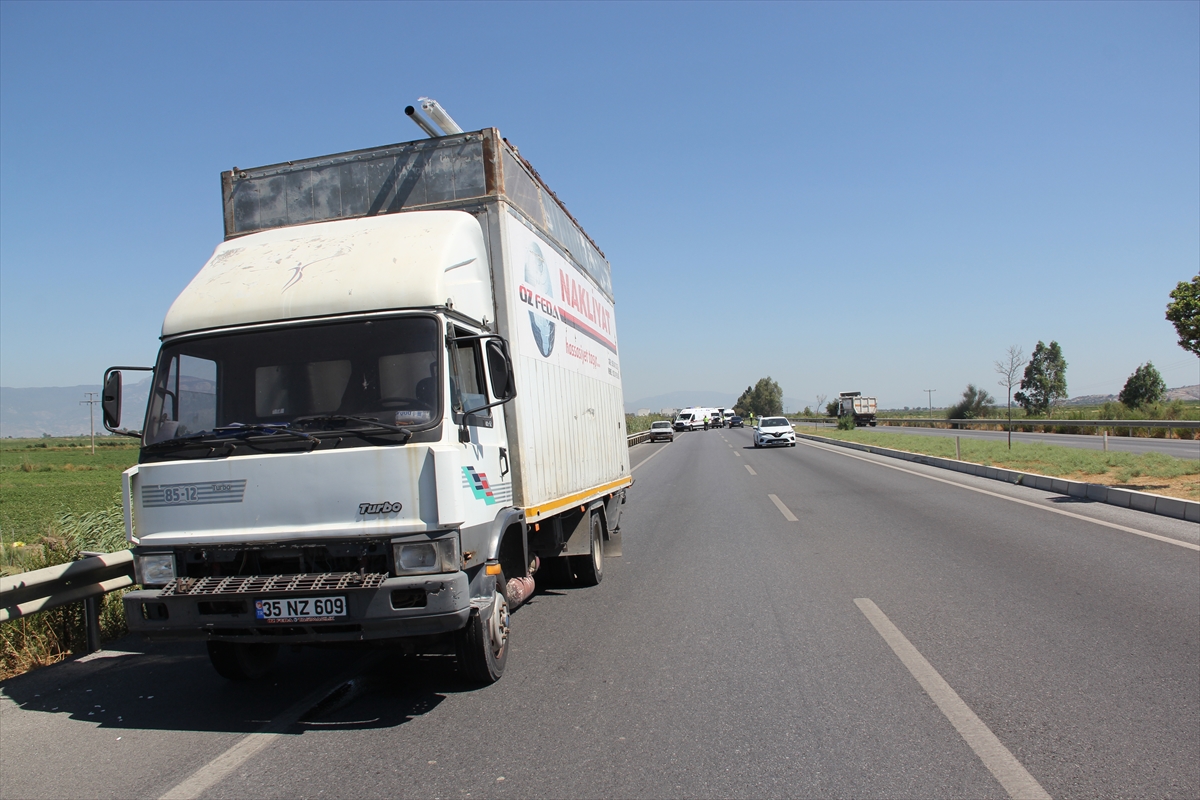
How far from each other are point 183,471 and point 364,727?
1.74m

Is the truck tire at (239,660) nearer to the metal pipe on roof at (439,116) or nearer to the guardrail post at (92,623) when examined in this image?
the guardrail post at (92,623)

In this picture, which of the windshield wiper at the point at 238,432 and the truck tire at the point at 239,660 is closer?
the windshield wiper at the point at 238,432

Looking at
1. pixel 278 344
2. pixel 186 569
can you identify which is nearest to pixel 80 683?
pixel 186 569

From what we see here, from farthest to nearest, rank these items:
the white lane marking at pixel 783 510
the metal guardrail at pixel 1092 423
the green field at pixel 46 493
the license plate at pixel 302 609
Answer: the metal guardrail at pixel 1092 423, the green field at pixel 46 493, the white lane marking at pixel 783 510, the license plate at pixel 302 609

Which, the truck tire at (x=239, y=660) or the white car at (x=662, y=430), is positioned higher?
the white car at (x=662, y=430)

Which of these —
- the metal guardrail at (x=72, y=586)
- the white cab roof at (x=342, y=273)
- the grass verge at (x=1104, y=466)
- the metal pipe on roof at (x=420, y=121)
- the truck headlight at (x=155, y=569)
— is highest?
the metal pipe on roof at (x=420, y=121)

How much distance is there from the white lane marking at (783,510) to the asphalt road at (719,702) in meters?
3.95

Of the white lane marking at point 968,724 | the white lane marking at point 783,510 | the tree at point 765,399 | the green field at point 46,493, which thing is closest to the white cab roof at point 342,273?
the white lane marking at point 968,724

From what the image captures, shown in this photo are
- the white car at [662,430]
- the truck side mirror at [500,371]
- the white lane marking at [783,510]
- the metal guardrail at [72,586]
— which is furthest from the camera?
the white car at [662,430]

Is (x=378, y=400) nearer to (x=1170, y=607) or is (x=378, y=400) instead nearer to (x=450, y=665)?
(x=450, y=665)

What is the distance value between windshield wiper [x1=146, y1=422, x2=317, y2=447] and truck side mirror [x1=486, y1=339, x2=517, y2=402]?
1.09 m

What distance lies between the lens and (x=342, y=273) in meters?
4.66

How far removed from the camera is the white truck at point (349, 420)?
4.05m

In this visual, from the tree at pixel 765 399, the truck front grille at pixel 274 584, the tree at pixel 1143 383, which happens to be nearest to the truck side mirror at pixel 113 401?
the truck front grille at pixel 274 584
